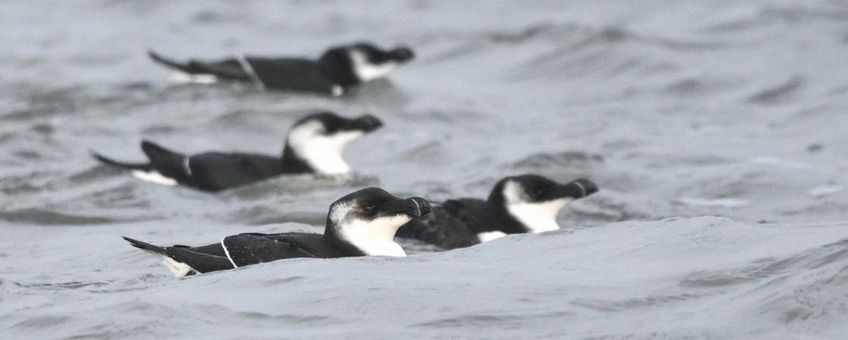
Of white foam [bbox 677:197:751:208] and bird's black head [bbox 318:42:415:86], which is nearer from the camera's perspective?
white foam [bbox 677:197:751:208]

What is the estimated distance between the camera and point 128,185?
1169cm

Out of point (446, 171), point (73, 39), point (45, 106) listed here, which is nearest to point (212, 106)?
point (45, 106)

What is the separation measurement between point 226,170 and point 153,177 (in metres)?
0.68

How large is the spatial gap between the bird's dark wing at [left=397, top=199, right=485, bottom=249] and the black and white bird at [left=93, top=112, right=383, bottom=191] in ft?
7.43

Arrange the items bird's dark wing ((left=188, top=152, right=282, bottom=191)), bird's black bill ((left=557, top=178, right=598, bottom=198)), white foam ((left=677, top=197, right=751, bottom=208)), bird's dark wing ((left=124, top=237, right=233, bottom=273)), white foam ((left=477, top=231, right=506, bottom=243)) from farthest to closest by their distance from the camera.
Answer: bird's dark wing ((left=188, top=152, right=282, bottom=191))
white foam ((left=677, top=197, right=751, bottom=208))
bird's black bill ((left=557, top=178, right=598, bottom=198))
white foam ((left=477, top=231, right=506, bottom=243))
bird's dark wing ((left=124, top=237, right=233, bottom=273))

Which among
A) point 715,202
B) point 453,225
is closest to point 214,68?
point 715,202

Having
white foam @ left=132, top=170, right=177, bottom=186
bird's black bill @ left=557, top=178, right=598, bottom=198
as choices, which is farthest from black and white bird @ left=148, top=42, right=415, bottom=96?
bird's black bill @ left=557, top=178, right=598, bottom=198

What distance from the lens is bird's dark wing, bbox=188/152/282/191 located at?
11.2 meters

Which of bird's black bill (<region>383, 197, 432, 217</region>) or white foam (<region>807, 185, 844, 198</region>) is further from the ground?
bird's black bill (<region>383, 197, 432, 217</region>)

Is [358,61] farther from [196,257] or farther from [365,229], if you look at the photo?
[196,257]

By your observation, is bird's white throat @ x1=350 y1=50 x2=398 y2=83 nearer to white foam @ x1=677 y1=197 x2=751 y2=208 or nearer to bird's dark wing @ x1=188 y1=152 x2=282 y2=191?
bird's dark wing @ x1=188 y1=152 x2=282 y2=191

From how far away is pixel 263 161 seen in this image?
11.5 m

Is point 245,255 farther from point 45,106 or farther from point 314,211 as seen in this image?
point 45,106

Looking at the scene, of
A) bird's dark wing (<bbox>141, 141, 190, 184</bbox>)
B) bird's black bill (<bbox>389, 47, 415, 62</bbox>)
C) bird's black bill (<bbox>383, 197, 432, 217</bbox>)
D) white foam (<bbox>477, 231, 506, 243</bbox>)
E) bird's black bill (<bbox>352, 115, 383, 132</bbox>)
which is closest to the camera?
bird's black bill (<bbox>383, 197, 432, 217</bbox>)
